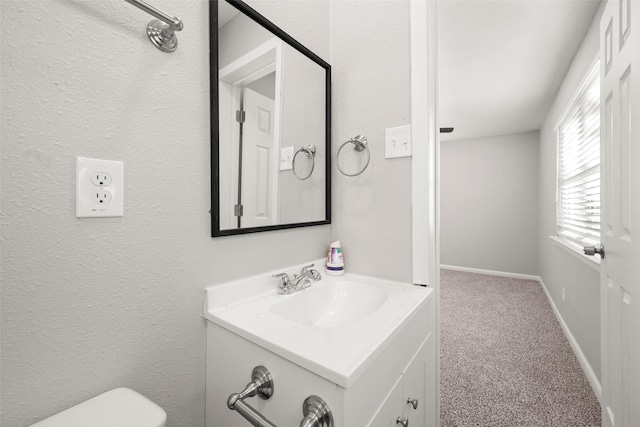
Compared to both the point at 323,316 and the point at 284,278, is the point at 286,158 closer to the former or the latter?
the point at 284,278

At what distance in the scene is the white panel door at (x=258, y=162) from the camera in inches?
37.1

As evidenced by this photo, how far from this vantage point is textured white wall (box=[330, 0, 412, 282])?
111cm

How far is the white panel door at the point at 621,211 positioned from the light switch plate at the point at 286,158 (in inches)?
44.9

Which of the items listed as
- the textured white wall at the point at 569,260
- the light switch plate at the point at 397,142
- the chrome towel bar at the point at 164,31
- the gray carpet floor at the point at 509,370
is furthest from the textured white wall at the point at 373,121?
the textured white wall at the point at 569,260

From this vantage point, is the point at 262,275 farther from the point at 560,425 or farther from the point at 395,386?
the point at 560,425

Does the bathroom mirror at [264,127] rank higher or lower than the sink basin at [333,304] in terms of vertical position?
higher

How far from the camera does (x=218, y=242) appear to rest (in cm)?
86

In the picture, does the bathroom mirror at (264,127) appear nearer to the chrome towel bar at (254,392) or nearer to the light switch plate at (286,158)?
the light switch plate at (286,158)

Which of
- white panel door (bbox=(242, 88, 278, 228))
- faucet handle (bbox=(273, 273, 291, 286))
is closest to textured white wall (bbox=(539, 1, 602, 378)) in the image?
faucet handle (bbox=(273, 273, 291, 286))

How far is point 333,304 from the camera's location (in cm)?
111

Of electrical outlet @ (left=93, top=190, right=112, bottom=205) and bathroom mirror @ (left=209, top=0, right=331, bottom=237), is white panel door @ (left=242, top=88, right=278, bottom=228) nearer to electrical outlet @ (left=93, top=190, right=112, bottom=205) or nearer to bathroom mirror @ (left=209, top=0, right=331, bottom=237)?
bathroom mirror @ (left=209, top=0, right=331, bottom=237)

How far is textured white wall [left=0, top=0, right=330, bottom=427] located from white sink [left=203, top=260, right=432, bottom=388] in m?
0.11

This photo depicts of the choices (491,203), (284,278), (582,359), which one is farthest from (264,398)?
(491,203)

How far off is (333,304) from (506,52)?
249 centimetres
